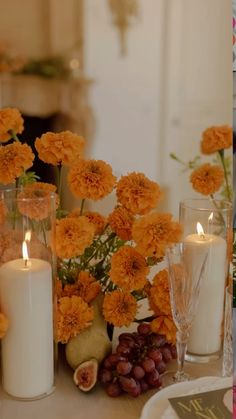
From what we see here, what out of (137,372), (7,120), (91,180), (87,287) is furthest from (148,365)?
(7,120)

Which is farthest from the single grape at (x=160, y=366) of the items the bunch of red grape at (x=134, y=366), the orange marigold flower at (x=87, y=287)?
the orange marigold flower at (x=87, y=287)

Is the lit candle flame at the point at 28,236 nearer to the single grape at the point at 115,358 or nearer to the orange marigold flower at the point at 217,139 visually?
the single grape at the point at 115,358

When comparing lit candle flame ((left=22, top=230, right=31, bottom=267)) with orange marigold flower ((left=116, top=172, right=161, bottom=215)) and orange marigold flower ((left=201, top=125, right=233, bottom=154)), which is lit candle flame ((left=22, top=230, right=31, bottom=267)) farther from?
orange marigold flower ((left=201, top=125, right=233, bottom=154))

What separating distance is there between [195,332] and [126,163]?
1051 mm

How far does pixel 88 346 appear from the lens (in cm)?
66

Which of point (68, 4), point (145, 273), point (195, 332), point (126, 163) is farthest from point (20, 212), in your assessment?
point (68, 4)

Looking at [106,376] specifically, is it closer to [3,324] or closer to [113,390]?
[113,390]

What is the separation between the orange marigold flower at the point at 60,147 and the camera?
691mm

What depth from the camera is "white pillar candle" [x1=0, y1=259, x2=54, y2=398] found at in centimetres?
63

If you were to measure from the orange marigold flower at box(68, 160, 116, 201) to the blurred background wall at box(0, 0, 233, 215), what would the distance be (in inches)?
39.9

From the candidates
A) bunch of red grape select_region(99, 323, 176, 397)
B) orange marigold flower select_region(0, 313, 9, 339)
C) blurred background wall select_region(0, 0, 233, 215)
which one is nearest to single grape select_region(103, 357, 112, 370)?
bunch of red grape select_region(99, 323, 176, 397)

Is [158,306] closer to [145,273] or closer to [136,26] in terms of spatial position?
[145,273]

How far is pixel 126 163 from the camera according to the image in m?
1.73

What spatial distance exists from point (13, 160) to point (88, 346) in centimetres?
25
